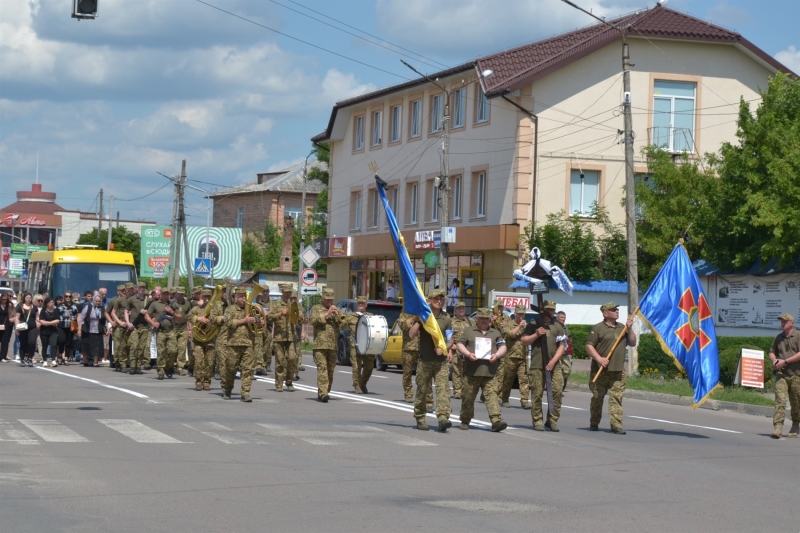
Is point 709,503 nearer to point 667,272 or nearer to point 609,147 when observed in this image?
point 667,272

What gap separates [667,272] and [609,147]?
85.7 feet

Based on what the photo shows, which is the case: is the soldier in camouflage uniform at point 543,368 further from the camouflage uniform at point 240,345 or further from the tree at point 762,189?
the tree at point 762,189

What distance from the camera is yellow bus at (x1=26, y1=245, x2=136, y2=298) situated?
114 ft

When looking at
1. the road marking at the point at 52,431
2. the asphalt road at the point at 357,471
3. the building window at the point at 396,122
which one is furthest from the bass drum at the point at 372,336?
the building window at the point at 396,122

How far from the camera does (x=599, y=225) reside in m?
41.6

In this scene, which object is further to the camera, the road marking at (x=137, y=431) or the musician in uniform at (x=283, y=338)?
the musician in uniform at (x=283, y=338)

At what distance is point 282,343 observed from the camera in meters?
20.4

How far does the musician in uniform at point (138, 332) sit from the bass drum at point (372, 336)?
7.50 m

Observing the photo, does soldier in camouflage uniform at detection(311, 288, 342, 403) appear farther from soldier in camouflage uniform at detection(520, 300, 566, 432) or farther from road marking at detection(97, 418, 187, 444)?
road marking at detection(97, 418, 187, 444)

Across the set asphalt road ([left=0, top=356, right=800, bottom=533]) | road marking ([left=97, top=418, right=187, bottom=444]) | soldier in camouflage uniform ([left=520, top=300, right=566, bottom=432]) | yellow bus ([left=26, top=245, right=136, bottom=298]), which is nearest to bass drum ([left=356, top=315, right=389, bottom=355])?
asphalt road ([left=0, top=356, right=800, bottom=533])

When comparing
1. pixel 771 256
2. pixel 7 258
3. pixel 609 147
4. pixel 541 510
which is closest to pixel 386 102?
pixel 609 147

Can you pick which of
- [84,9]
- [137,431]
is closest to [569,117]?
[84,9]

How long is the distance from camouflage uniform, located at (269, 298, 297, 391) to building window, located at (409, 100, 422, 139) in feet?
93.6

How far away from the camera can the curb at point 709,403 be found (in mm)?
20938
